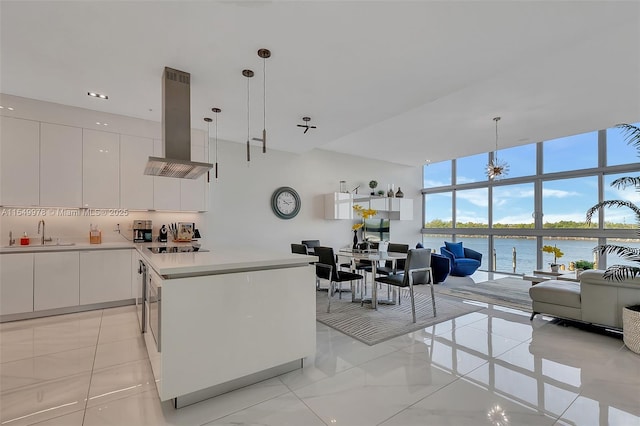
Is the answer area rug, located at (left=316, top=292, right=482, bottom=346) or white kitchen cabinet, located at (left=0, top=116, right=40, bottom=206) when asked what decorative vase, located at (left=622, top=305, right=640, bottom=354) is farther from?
white kitchen cabinet, located at (left=0, top=116, right=40, bottom=206)

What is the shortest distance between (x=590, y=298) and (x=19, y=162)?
690 centimetres

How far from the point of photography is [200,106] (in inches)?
151

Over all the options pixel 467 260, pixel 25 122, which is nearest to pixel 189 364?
pixel 25 122

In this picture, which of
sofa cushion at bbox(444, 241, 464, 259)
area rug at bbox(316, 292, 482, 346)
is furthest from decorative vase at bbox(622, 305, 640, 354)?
sofa cushion at bbox(444, 241, 464, 259)

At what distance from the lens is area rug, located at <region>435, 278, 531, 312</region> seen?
4402 millimetres

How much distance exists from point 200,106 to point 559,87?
4598 millimetres

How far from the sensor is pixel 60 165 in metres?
3.84

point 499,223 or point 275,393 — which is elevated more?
point 499,223

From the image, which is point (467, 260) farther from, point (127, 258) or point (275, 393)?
point (127, 258)

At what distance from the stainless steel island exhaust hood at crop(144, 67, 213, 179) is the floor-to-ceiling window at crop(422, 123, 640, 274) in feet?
20.7

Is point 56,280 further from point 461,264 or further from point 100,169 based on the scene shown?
point 461,264

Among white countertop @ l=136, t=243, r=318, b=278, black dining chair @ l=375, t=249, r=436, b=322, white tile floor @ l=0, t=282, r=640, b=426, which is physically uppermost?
white countertop @ l=136, t=243, r=318, b=278

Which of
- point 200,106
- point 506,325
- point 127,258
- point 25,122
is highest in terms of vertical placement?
point 200,106

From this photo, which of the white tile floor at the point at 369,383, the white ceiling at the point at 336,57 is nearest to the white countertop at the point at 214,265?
the white tile floor at the point at 369,383
